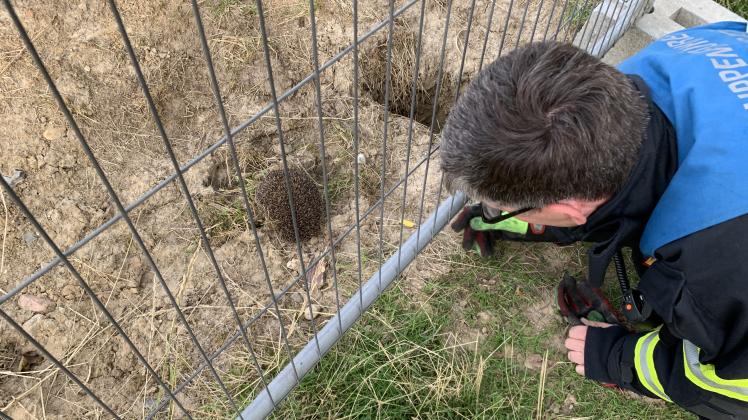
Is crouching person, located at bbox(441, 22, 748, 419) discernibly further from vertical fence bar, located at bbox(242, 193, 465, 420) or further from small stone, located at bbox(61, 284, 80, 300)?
small stone, located at bbox(61, 284, 80, 300)

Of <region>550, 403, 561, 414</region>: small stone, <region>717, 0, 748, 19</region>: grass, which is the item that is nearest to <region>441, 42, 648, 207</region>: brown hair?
<region>550, 403, 561, 414</region>: small stone

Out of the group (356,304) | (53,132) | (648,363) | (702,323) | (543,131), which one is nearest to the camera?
(543,131)

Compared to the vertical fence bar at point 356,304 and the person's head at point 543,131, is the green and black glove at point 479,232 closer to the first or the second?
the vertical fence bar at point 356,304

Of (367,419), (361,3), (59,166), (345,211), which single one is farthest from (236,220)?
(361,3)

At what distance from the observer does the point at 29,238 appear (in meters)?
2.86

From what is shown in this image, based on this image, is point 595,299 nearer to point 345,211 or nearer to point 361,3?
point 345,211

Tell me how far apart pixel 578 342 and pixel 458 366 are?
543 millimetres

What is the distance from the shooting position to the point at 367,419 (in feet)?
7.40

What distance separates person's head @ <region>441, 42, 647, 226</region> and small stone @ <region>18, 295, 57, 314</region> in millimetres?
2167

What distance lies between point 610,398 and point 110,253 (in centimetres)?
250

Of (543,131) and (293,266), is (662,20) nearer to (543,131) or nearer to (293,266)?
(543,131)

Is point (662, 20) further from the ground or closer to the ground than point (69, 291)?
further from the ground

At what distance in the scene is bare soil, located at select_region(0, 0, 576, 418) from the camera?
2.52 m

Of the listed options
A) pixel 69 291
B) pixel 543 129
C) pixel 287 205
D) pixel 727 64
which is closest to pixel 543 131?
pixel 543 129
